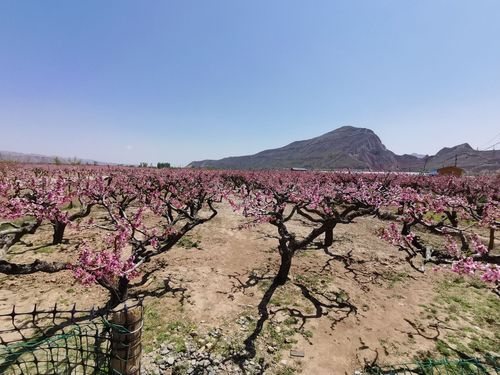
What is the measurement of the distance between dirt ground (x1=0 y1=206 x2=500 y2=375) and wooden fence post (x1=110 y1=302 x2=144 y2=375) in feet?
7.75

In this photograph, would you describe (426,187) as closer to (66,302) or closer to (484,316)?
(484,316)

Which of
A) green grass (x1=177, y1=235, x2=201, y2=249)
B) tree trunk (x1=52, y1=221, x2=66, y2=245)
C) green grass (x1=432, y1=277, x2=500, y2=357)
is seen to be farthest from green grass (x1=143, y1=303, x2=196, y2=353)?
tree trunk (x1=52, y1=221, x2=66, y2=245)

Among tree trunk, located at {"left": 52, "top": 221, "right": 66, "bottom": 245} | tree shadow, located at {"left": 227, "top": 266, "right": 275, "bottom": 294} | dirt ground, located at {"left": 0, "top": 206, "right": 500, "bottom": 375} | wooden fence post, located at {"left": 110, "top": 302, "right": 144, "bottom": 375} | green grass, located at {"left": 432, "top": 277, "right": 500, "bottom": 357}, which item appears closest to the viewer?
wooden fence post, located at {"left": 110, "top": 302, "right": 144, "bottom": 375}

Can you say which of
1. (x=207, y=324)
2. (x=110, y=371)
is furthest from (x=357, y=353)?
(x=110, y=371)

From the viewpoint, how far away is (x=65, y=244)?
448 inches

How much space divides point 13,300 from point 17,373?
347cm

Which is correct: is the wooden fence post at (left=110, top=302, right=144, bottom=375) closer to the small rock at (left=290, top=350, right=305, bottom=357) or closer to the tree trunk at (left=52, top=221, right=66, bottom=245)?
the small rock at (left=290, top=350, right=305, bottom=357)

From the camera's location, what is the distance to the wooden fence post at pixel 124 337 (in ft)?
11.2

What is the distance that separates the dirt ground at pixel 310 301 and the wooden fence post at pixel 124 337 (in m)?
2.36

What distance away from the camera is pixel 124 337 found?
3.43 meters

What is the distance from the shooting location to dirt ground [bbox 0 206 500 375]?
233 inches

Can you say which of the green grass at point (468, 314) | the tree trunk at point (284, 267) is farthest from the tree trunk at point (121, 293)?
the green grass at point (468, 314)

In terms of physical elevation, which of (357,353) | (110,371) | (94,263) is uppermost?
Result: (94,263)

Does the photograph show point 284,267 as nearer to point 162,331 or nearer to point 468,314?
point 162,331
